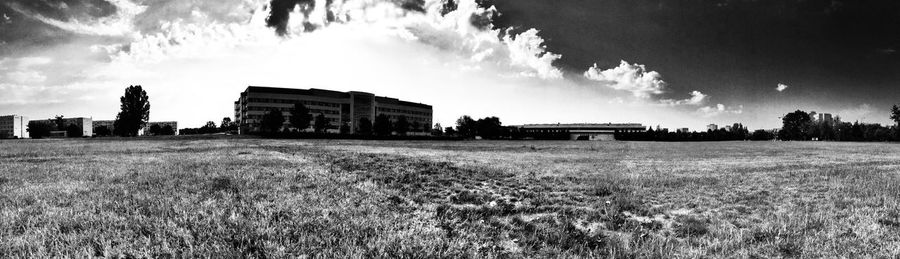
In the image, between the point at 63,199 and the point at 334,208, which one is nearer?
the point at 334,208

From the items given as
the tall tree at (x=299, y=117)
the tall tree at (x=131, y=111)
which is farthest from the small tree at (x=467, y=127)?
the tall tree at (x=131, y=111)

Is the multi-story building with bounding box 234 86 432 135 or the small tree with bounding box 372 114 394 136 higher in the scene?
the multi-story building with bounding box 234 86 432 135

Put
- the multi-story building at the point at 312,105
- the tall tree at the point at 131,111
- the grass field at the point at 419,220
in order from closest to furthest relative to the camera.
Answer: the grass field at the point at 419,220 < the tall tree at the point at 131,111 < the multi-story building at the point at 312,105

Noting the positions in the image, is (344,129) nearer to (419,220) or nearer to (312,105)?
(312,105)

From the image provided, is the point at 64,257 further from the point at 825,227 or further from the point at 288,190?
the point at 825,227

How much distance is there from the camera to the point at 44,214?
668 centimetres

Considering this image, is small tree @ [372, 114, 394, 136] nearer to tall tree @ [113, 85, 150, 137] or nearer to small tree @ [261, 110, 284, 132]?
small tree @ [261, 110, 284, 132]

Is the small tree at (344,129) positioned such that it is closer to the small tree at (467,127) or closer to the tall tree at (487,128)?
the small tree at (467,127)

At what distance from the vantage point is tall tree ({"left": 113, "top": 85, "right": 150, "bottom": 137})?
10212 cm

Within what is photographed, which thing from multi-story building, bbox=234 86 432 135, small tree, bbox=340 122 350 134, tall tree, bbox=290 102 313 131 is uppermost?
multi-story building, bbox=234 86 432 135

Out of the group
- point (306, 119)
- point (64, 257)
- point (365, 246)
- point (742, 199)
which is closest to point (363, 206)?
point (365, 246)

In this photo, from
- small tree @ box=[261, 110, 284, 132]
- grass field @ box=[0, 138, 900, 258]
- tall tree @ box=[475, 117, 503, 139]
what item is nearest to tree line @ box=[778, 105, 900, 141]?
tall tree @ box=[475, 117, 503, 139]

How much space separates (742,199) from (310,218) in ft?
36.1

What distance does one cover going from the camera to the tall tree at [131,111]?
102 m
